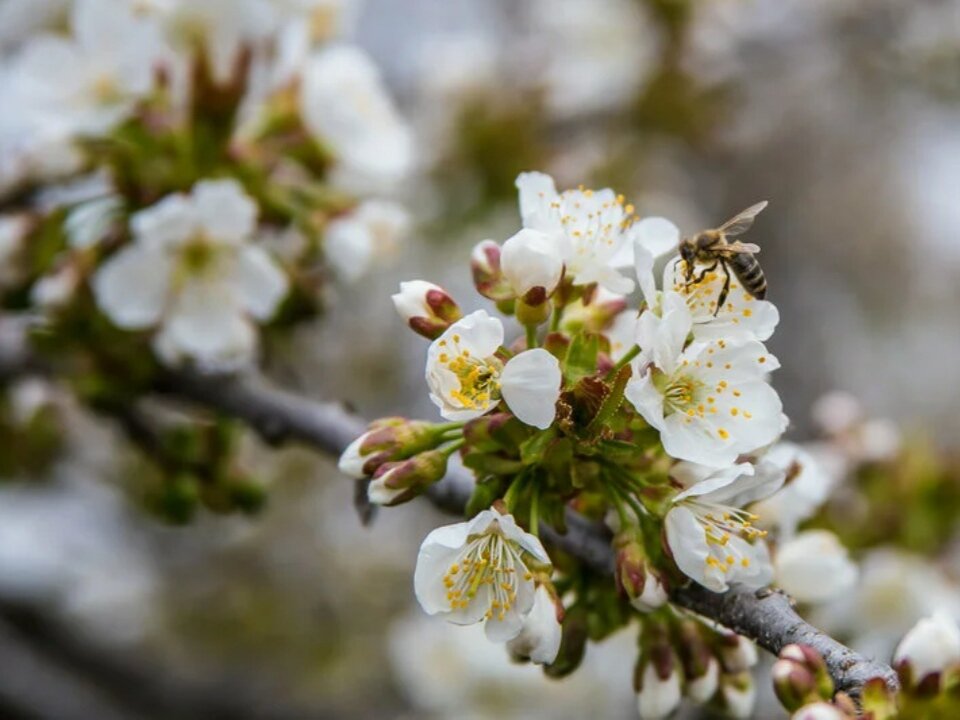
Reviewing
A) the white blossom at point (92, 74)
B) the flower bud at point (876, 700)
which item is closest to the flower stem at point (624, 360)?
the flower bud at point (876, 700)

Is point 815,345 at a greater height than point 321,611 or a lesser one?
greater

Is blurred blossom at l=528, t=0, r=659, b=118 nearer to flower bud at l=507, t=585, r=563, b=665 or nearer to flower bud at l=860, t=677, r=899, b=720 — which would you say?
flower bud at l=507, t=585, r=563, b=665

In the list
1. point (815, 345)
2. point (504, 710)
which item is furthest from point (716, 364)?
point (815, 345)

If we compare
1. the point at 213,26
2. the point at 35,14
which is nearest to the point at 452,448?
the point at 213,26

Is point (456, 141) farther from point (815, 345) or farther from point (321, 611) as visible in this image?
point (815, 345)

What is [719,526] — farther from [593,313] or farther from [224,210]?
[224,210]

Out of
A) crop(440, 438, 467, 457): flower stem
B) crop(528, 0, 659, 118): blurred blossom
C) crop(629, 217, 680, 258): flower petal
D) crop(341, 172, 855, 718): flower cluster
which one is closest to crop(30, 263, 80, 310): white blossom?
crop(341, 172, 855, 718): flower cluster
